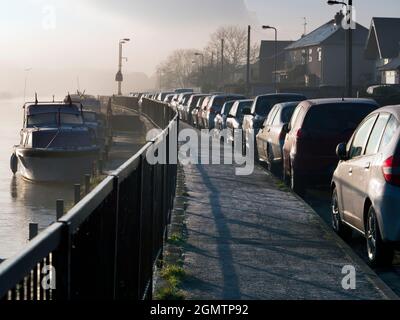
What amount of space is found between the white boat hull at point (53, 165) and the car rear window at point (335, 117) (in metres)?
18.4

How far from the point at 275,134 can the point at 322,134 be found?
4303mm

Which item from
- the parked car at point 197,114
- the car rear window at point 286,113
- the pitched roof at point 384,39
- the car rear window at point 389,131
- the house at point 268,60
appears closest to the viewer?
the car rear window at point 389,131

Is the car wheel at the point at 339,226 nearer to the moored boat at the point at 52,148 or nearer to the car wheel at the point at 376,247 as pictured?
the car wheel at the point at 376,247

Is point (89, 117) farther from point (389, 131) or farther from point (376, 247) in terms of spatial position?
point (376, 247)

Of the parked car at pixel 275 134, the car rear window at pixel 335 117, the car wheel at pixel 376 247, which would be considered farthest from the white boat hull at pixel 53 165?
the car wheel at pixel 376 247

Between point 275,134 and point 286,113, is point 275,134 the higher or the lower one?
the lower one

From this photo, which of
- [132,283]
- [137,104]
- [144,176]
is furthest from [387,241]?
[137,104]

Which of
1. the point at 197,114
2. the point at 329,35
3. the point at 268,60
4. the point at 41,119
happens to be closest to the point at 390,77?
the point at 329,35

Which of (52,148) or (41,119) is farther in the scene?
(41,119)

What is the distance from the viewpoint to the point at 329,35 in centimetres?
10444

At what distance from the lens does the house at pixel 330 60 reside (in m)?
102

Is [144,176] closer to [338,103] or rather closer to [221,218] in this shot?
[221,218]

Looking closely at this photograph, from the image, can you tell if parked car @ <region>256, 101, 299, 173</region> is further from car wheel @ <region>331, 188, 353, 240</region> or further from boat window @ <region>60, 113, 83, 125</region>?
boat window @ <region>60, 113, 83, 125</region>

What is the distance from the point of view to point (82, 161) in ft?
111
